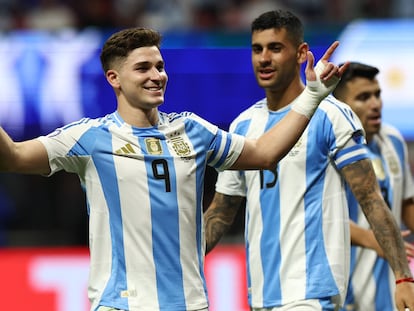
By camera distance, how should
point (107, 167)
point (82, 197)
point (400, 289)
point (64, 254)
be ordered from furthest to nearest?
point (82, 197), point (64, 254), point (400, 289), point (107, 167)

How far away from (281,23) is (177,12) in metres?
7.53

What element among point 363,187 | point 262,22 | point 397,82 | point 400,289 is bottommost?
point 400,289

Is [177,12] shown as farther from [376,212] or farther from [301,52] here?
[376,212]

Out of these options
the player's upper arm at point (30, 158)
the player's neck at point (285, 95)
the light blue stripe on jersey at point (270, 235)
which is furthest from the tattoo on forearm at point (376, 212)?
the player's upper arm at point (30, 158)

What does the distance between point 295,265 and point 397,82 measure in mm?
6573

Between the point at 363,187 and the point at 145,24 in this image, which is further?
the point at 145,24

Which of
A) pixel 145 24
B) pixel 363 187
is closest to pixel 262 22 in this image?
pixel 363 187

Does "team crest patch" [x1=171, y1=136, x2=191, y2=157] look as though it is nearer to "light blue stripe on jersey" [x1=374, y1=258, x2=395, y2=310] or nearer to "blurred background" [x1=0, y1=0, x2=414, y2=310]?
"light blue stripe on jersey" [x1=374, y1=258, x2=395, y2=310]

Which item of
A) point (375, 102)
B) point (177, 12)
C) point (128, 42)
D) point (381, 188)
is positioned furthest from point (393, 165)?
point (177, 12)

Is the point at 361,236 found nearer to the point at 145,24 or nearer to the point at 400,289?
A: the point at 400,289

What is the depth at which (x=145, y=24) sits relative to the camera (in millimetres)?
13570

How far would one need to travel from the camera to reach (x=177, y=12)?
45.4 ft

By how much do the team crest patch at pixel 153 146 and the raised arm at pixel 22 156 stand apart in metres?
0.49

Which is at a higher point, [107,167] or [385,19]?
[385,19]
